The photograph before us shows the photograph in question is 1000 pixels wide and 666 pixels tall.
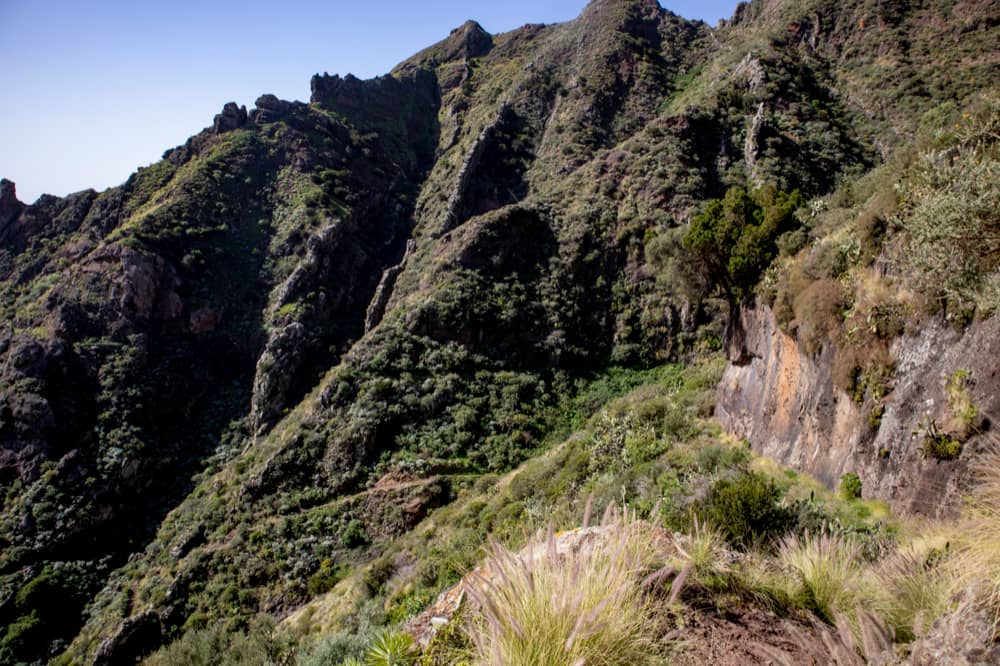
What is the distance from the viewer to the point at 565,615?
1938mm

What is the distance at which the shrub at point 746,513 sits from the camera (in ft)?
14.9

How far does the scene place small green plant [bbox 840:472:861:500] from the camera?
8844 mm

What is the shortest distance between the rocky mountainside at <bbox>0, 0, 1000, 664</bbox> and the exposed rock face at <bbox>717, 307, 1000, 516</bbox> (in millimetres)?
119

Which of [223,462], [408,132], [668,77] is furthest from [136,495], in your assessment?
[668,77]

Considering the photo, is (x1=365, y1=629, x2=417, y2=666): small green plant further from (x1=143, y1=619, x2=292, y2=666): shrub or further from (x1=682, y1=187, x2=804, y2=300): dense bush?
(x1=682, y1=187, x2=804, y2=300): dense bush

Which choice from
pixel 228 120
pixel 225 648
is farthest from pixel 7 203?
pixel 225 648

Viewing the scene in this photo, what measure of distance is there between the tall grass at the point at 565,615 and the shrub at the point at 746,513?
2643 mm

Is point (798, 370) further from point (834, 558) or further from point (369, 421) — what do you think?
point (369, 421)

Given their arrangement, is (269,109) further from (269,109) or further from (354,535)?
(354,535)

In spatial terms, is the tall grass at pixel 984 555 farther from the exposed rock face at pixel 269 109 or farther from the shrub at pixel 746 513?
the exposed rock face at pixel 269 109

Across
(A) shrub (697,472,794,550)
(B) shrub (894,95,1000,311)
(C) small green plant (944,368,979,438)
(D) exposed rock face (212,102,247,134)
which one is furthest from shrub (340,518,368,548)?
(D) exposed rock face (212,102,247,134)

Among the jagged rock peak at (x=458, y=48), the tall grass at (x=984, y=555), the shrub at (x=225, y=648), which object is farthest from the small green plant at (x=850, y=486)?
the jagged rock peak at (x=458, y=48)

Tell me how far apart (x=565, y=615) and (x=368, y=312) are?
41.8 m

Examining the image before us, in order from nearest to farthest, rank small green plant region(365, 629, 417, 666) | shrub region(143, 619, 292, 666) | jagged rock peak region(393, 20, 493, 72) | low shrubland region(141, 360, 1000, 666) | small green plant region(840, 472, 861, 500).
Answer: low shrubland region(141, 360, 1000, 666) < small green plant region(365, 629, 417, 666) < small green plant region(840, 472, 861, 500) < shrub region(143, 619, 292, 666) < jagged rock peak region(393, 20, 493, 72)
